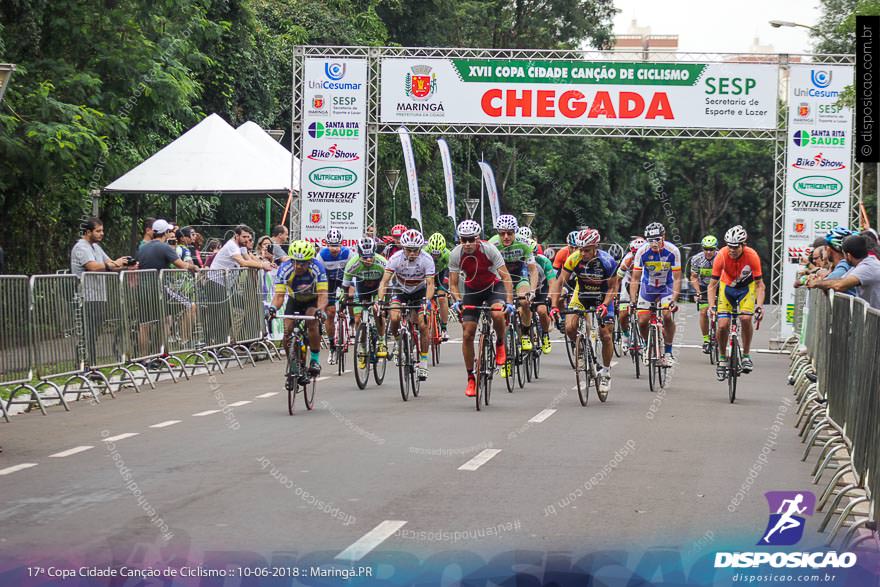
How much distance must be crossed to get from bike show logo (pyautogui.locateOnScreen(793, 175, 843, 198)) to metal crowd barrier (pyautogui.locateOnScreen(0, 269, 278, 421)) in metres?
11.6

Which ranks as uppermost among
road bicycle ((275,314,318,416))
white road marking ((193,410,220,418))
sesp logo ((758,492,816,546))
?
road bicycle ((275,314,318,416))

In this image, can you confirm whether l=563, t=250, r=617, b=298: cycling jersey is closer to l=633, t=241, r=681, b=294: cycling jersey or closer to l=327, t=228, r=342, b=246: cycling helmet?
l=633, t=241, r=681, b=294: cycling jersey

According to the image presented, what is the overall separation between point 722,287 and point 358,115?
12998 mm

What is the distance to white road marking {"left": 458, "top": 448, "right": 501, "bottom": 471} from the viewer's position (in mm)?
10398

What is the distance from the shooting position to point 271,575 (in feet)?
21.8

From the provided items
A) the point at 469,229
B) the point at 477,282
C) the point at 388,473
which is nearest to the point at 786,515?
the point at 388,473

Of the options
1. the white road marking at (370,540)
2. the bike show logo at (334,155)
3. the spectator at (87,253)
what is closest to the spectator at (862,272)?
the white road marking at (370,540)

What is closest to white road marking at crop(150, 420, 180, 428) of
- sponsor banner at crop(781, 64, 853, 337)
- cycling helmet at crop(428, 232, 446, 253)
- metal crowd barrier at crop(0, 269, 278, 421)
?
metal crowd barrier at crop(0, 269, 278, 421)

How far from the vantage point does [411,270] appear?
16797 mm

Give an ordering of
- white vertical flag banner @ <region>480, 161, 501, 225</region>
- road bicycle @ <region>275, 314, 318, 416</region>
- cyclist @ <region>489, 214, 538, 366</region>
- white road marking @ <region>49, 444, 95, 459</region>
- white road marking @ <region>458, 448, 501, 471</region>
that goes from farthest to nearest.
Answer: white vertical flag banner @ <region>480, 161, 501, 225</region> → cyclist @ <region>489, 214, 538, 366</region> → road bicycle @ <region>275, 314, 318, 416</region> → white road marking @ <region>49, 444, 95, 459</region> → white road marking @ <region>458, 448, 501, 471</region>

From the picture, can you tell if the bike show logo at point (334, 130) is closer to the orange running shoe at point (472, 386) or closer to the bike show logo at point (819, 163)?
the bike show logo at point (819, 163)

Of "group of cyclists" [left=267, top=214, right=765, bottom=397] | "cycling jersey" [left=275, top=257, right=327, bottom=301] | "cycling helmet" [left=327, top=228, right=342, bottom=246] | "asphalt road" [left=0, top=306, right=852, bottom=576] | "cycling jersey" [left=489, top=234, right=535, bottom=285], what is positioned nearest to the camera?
"asphalt road" [left=0, top=306, right=852, bottom=576]

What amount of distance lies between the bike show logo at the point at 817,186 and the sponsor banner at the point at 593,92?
1.29m

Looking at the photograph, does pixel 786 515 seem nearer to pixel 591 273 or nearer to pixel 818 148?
pixel 591 273
